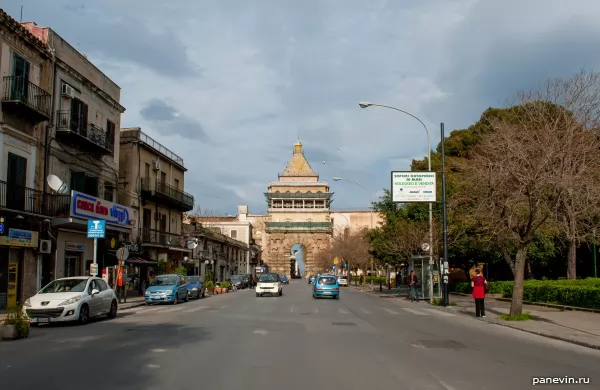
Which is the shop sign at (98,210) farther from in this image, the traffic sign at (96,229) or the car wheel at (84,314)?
the car wheel at (84,314)

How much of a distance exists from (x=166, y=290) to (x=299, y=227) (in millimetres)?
85309

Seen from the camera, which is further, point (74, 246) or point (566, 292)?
point (74, 246)

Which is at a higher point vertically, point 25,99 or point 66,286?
point 25,99

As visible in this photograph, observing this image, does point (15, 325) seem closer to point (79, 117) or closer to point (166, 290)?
point (166, 290)

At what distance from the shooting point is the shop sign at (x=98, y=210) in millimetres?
27641

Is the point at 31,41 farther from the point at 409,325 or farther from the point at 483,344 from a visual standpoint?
the point at 483,344

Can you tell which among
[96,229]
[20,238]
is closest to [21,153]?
[20,238]

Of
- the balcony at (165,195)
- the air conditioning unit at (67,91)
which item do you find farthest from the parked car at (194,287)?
the air conditioning unit at (67,91)

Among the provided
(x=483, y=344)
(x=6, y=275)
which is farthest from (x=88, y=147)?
(x=483, y=344)

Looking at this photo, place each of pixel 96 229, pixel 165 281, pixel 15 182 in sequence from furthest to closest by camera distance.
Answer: pixel 165 281 < pixel 96 229 < pixel 15 182

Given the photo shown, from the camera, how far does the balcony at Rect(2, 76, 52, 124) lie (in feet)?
78.9

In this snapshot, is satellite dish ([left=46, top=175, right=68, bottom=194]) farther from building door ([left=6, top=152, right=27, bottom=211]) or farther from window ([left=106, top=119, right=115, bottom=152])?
window ([left=106, top=119, right=115, bottom=152])
